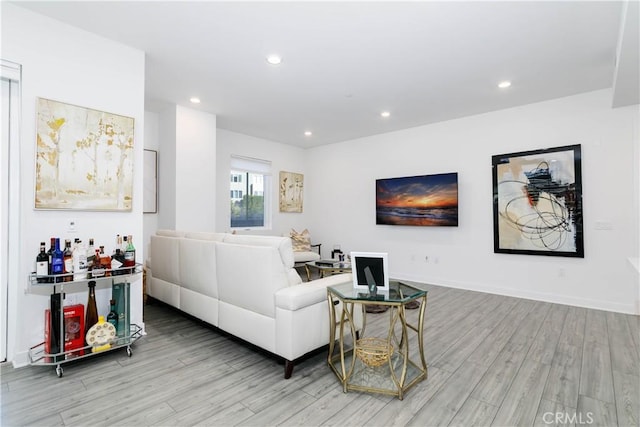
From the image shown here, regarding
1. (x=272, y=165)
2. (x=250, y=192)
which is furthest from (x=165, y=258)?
(x=272, y=165)

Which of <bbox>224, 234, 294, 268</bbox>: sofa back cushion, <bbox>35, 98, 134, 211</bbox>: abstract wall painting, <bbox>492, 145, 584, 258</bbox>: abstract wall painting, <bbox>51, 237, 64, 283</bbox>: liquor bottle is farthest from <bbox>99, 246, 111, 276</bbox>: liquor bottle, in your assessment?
<bbox>492, 145, 584, 258</bbox>: abstract wall painting

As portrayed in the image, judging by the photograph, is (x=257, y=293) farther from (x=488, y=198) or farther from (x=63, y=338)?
(x=488, y=198)

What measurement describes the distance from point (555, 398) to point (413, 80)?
10.9ft

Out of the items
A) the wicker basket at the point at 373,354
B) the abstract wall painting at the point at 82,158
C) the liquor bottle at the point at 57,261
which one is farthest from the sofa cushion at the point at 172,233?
the wicker basket at the point at 373,354

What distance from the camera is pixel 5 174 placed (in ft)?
8.16

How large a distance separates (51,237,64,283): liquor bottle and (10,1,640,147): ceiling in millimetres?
1942

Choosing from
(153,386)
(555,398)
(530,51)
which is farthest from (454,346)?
(530,51)

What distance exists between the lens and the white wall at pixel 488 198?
3924 millimetres

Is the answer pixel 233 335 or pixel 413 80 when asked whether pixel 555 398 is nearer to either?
pixel 233 335

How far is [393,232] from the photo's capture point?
6.04 m

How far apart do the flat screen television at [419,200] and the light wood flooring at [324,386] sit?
243cm

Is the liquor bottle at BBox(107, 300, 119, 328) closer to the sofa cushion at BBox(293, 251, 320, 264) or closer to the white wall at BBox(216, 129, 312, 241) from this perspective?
the white wall at BBox(216, 129, 312, 241)

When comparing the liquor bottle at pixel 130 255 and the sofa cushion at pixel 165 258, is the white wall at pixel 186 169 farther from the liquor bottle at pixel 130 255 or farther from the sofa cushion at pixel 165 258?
the liquor bottle at pixel 130 255

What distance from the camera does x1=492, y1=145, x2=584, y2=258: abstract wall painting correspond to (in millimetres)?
4176
